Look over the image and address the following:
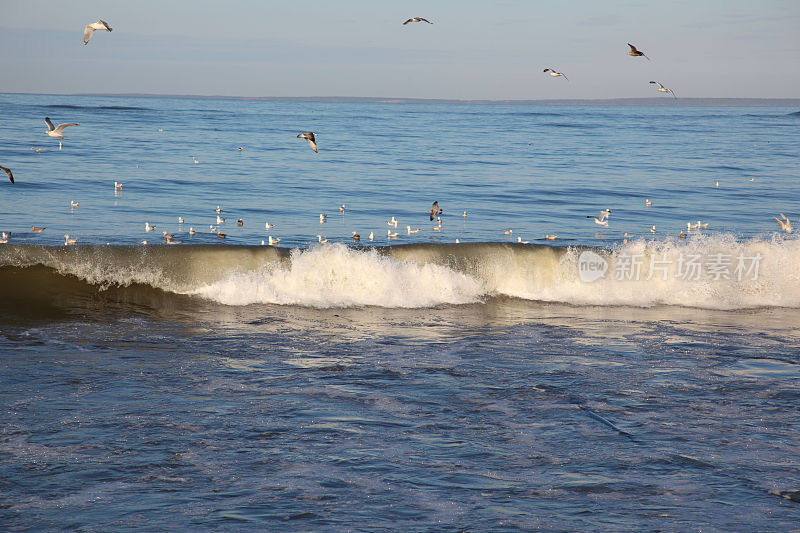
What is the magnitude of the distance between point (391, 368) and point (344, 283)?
4.97 meters

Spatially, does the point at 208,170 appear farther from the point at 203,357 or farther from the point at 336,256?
the point at 203,357

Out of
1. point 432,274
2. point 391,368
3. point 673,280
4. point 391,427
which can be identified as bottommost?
point 391,427

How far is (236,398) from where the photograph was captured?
738 centimetres

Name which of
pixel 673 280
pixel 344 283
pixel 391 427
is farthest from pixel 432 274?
pixel 391 427

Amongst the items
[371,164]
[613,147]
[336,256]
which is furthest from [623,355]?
[613,147]

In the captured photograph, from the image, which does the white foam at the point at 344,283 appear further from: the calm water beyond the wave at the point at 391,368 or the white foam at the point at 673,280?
the white foam at the point at 673,280

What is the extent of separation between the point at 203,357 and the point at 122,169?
68.1 ft

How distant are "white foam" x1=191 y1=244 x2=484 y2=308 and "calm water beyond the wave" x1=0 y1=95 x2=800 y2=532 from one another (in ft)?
0.18

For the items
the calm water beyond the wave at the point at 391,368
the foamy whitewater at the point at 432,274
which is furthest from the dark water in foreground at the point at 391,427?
the foamy whitewater at the point at 432,274

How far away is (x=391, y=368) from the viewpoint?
28.3 feet

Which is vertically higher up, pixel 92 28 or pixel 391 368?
pixel 92 28

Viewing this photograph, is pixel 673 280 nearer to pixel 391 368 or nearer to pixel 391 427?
pixel 391 368

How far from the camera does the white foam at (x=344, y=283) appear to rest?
12852 mm

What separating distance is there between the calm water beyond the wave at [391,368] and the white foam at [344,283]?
0.18ft
